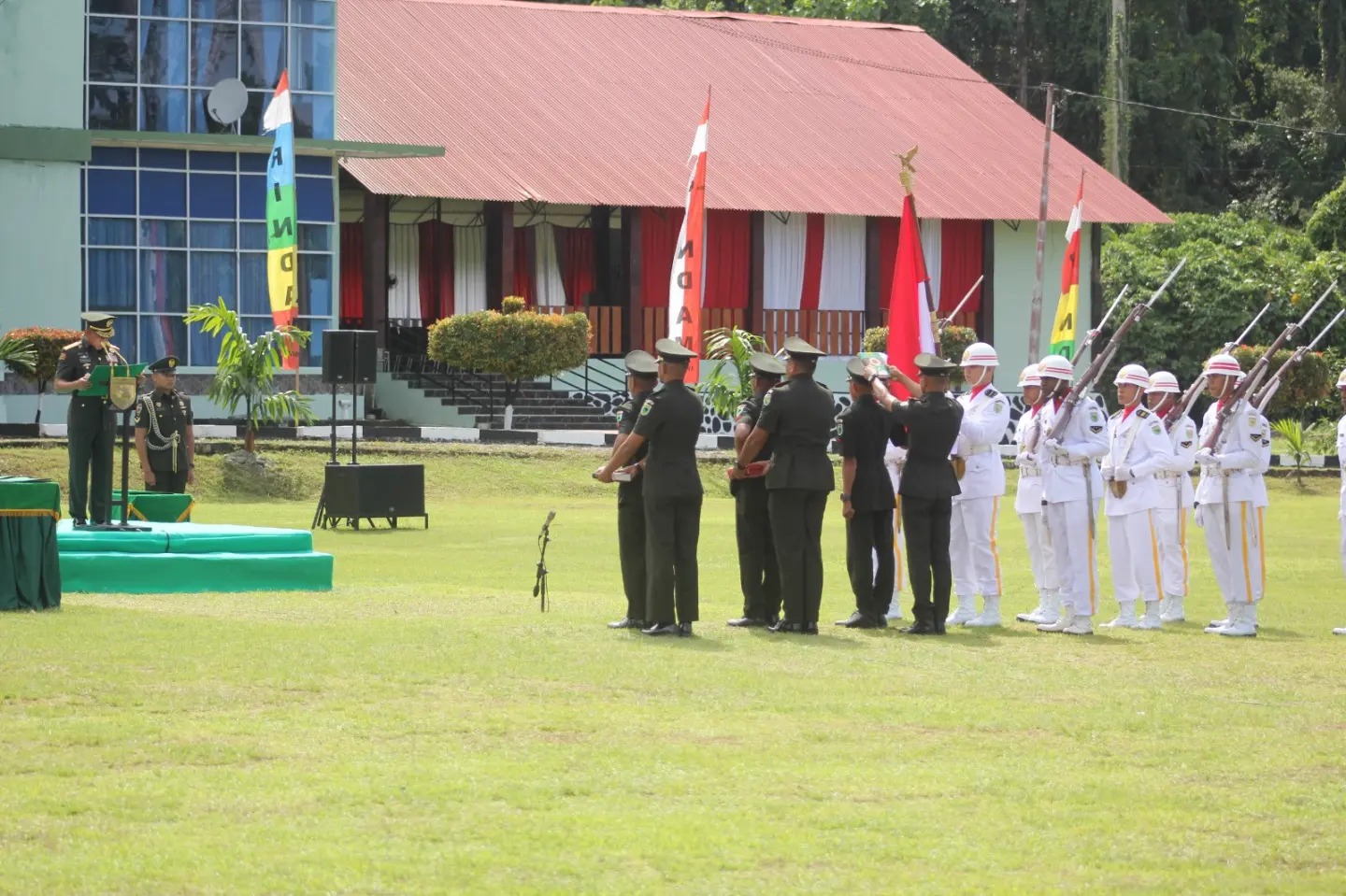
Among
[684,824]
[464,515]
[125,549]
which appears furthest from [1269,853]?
[464,515]

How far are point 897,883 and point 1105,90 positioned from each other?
48370 millimetres

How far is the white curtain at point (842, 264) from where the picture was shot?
139 ft

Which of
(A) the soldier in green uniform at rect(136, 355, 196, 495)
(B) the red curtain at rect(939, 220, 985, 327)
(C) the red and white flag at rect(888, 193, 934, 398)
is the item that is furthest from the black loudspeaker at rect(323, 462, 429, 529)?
(B) the red curtain at rect(939, 220, 985, 327)

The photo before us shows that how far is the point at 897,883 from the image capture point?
6879 millimetres

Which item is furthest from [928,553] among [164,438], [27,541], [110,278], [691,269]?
[110,278]

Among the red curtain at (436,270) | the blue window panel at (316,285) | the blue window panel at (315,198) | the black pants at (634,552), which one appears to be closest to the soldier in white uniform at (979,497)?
the black pants at (634,552)

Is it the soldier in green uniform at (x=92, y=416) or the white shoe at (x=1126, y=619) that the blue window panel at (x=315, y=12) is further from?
the white shoe at (x=1126, y=619)

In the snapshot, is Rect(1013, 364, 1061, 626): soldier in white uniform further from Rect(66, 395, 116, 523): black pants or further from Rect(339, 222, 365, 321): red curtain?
Rect(339, 222, 365, 321): red curtain

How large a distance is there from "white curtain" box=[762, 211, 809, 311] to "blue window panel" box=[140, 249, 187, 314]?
12.9 metres

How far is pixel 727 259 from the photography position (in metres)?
41.1

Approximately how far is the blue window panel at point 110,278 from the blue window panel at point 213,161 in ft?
5.36

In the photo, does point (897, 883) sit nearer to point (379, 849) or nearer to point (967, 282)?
point (379, 849)

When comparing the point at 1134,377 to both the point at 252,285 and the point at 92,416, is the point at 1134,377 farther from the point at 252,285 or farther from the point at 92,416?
the point at 252,285

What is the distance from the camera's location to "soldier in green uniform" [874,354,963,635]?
1325 cm
